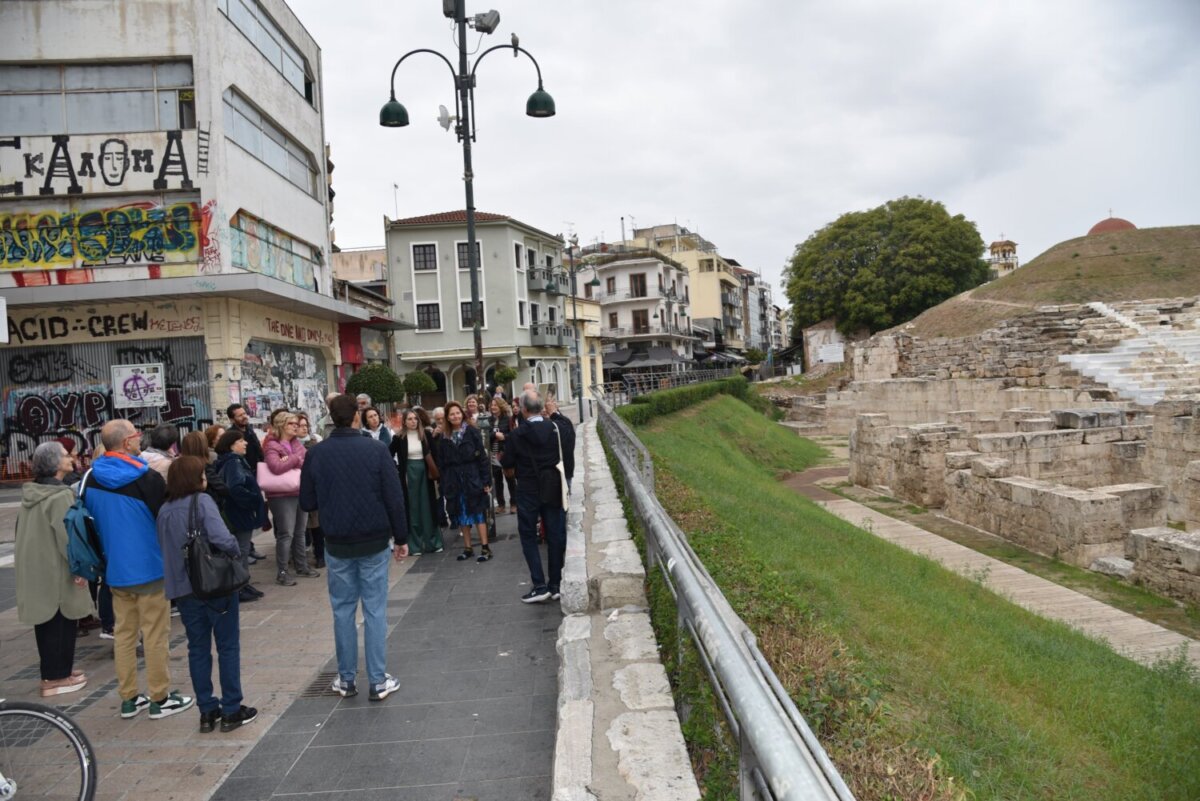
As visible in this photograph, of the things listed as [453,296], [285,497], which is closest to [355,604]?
[285,497]

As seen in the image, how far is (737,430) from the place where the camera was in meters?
28.9

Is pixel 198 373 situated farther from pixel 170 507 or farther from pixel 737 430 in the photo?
pixel 737 430

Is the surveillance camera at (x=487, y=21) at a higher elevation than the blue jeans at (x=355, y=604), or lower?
higher

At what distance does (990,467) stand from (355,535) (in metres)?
12.9

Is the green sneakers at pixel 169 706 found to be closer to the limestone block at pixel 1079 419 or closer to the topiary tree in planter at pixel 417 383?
the limestone block at pixel 1079 419

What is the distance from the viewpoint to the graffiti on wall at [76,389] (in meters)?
17.8

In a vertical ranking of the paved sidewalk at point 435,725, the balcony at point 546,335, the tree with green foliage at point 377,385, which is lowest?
the paved sidewalk at point 435,725

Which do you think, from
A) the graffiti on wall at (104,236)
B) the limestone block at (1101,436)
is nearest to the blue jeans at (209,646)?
the graffiti on wall at (104,236)

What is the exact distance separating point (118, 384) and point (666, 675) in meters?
18.4

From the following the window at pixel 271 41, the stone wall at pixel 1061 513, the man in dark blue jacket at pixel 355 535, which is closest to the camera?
the man in dark blue jacket at pixel 355 535

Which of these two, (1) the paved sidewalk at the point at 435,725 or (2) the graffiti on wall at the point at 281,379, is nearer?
(1) the paved sidewalk at the point at 435,725

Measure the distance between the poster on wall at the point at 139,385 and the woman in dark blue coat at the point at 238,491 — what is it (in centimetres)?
1226

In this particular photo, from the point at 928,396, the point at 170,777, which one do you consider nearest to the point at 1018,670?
the point at 170,777

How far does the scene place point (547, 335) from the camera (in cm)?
4512
